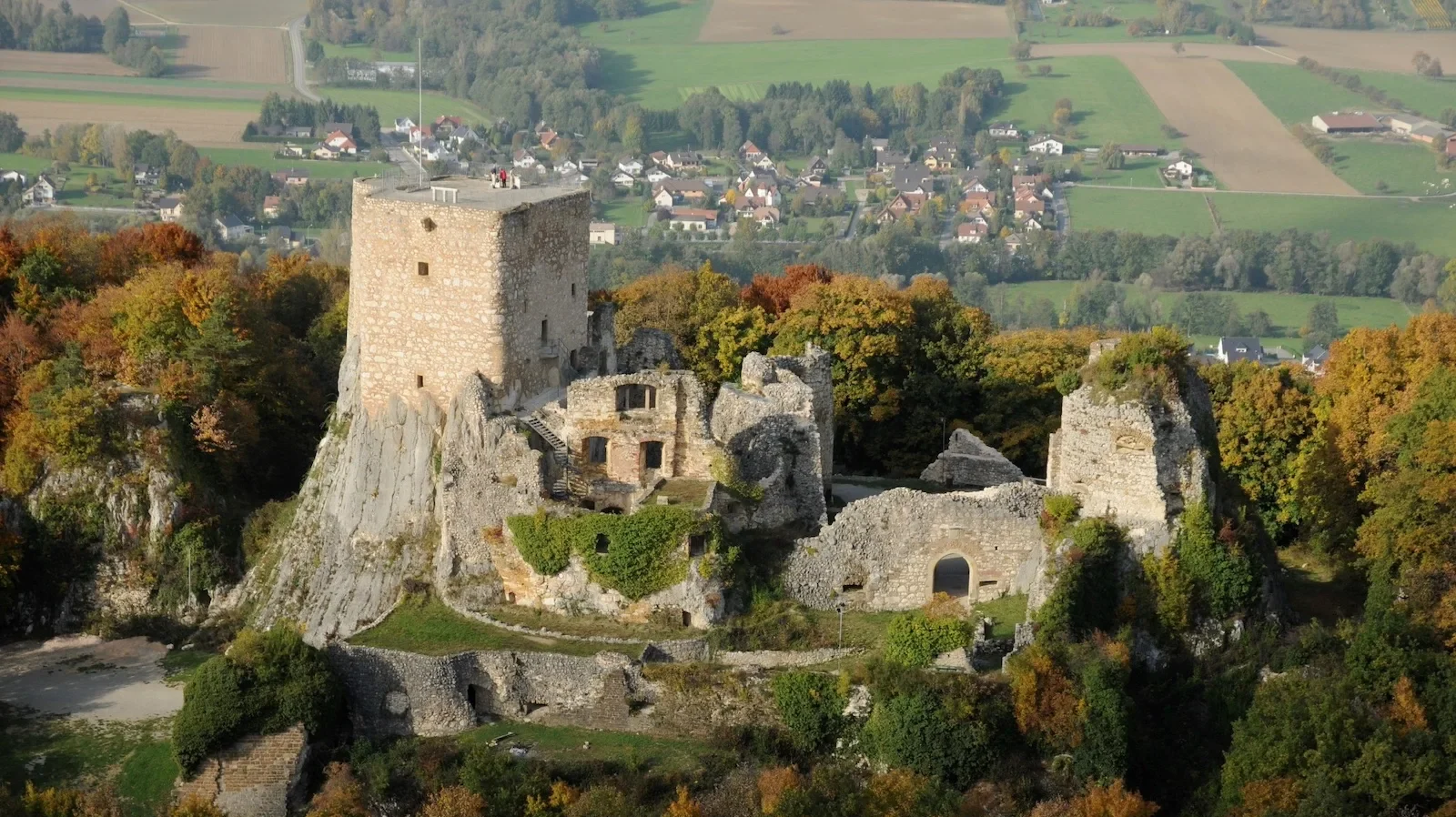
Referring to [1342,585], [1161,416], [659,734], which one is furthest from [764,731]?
[1342,585]

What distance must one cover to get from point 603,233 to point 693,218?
748 centimetres

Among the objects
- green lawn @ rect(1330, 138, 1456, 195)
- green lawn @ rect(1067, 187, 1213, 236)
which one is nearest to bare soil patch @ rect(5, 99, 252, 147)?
green lawn @ rect(1067, 187, 1213, 236)

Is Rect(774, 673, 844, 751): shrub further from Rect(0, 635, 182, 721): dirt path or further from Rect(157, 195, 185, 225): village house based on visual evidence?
Rect(157, 195, 185, 225): village house

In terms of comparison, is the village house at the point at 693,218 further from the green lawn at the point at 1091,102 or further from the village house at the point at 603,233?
the green lawn at the point at 1091,102

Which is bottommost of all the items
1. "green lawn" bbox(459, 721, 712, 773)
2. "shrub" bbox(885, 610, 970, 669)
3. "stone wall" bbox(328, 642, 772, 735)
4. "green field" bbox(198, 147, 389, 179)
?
"green field" bbox(198, 147, 389, 179)

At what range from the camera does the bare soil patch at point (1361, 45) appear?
129375 millimetres

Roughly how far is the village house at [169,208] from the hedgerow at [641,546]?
5734cm

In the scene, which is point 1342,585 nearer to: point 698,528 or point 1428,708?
point 1428,708

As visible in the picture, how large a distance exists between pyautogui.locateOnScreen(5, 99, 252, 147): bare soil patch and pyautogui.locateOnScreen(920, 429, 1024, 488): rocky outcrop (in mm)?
62454

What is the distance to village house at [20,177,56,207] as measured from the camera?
93.7m

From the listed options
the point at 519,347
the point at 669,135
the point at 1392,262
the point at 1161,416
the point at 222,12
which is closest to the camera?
the point at 1161,416

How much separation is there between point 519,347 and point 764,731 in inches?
347

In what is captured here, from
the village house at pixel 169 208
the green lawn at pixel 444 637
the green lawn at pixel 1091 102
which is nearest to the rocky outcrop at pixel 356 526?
the green lawn at pixel 444 637

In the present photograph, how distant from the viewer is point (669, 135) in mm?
119000
